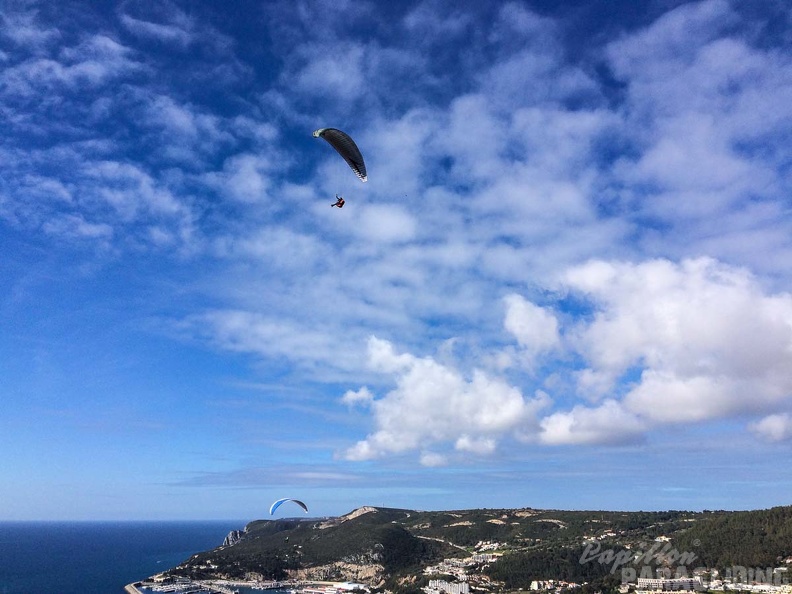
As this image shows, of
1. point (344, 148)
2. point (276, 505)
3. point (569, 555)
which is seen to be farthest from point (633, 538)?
point (344, 148)

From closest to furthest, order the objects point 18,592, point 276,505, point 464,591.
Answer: point 276,505, point 464,591, point 18,592

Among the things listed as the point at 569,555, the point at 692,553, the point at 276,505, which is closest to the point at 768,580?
the point at 692,553

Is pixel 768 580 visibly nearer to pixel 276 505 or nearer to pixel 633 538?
pixel 633 538

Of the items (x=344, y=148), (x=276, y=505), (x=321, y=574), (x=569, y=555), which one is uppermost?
(x=344, y=148)

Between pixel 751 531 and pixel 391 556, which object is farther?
pixel 391 556

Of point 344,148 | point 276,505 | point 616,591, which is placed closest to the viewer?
point 344,148

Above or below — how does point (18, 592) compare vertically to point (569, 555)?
below

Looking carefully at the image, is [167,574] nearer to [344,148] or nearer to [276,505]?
[276,505]
